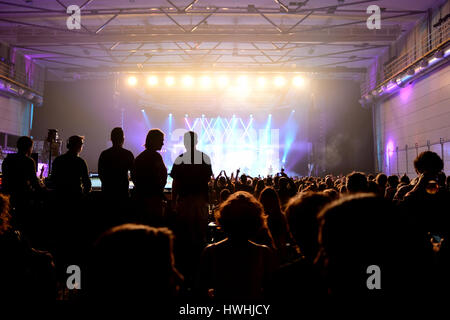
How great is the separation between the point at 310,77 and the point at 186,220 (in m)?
16.8

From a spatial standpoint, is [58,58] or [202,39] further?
[58,58]

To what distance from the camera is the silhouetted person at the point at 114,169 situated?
4270 mm

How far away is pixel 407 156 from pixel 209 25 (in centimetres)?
1096

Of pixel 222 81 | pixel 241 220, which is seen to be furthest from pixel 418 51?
pixel 241 220

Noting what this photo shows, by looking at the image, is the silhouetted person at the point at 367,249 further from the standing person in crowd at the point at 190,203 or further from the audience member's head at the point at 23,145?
the audience member's head at the point at 23,145

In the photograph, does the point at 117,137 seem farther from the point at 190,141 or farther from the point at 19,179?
the point at 19,179

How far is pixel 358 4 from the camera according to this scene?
1241cm

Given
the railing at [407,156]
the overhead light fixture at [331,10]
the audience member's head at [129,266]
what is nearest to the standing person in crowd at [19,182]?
the audience member's head at [129,266]

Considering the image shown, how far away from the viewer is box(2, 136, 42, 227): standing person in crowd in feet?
14.5

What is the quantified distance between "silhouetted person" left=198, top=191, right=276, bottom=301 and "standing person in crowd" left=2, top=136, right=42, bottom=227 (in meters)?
3.52

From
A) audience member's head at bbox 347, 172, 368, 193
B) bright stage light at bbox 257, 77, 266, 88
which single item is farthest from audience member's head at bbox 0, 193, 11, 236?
bright stage light at bbox 257, 77, 266, 88

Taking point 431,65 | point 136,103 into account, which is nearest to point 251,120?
point 136,103

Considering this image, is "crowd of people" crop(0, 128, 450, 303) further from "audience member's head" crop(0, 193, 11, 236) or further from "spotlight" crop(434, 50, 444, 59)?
"spotlight" crop(434, 50, 444, 59)
